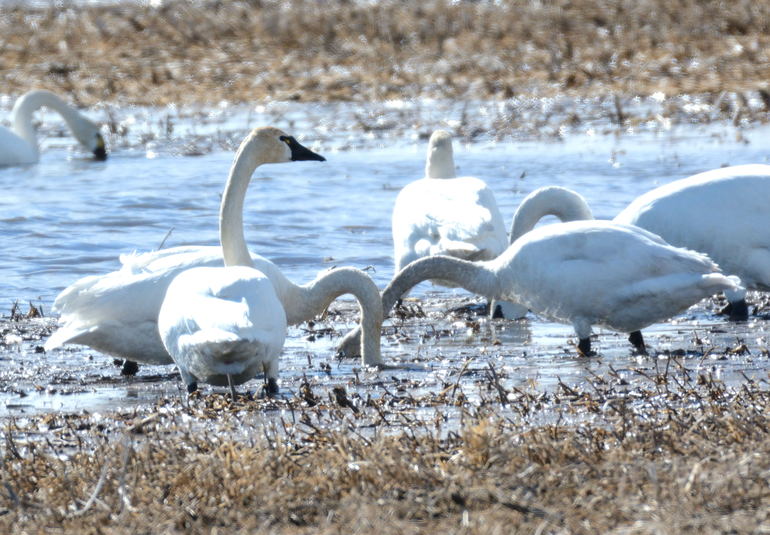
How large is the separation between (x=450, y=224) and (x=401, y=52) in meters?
15.2

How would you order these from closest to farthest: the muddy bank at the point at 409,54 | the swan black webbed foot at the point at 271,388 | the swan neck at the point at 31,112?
the swan black webbed foot at the point at 271,388 < the swan neck at the point at 31,112 < the muddy bank at the point at 409,54

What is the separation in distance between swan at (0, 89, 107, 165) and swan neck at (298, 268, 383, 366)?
1018cm

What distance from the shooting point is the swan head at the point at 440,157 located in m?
11.7

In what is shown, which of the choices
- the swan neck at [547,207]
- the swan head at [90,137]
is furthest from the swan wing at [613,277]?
the swan head at [90,137]

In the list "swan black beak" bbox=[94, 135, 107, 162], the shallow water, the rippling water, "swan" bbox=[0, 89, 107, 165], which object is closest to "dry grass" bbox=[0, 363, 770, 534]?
the shallow water

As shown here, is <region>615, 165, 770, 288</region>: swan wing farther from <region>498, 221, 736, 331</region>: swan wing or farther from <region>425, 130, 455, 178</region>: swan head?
<region>425, 130, 455, 178</region>: swan head

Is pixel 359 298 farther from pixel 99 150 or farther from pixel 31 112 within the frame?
pixel 31 112

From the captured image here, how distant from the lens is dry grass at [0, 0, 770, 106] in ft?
69.5

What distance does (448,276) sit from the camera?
8125 mm

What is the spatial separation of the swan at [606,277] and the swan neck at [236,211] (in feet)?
4.70

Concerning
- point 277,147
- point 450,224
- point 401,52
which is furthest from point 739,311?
point 401,52

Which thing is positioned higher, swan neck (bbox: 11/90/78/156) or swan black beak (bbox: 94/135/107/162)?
swan neck (bbox: 11/90/78/156)

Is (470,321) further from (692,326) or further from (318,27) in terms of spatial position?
(318,27)

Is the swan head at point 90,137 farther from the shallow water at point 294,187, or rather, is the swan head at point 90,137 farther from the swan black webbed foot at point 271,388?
the swan black webbed foot at point 271,388
